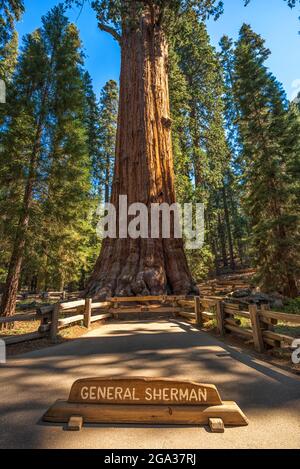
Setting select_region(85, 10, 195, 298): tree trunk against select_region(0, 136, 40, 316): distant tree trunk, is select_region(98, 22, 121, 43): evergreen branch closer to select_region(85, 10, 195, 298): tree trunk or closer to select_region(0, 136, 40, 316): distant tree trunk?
select_region(85, 10, 195, 298): tree trunk

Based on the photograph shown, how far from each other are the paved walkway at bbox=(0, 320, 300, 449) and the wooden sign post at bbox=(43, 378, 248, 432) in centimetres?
8

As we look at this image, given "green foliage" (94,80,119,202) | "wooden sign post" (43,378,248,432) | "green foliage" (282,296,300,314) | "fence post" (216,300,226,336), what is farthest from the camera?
"green foliage" (94,80,119,202)

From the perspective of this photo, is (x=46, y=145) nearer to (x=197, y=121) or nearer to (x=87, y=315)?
(x=87, y=315)

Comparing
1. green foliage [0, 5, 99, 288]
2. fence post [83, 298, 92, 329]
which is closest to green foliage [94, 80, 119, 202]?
green foliage [0, 5, 99, 288]

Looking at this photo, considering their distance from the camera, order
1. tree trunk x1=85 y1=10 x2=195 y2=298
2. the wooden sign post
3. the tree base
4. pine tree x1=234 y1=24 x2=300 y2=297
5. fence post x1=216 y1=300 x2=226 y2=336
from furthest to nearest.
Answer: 1. pine tree x1=234 y1=24 x2=300 y2=297
2. tree trunk x1=85 y1=10 x2=195 y2=298
3. the tree base
4. fence post x1=216 y1=300 x2=226 y2=336
5. the wooden sign post

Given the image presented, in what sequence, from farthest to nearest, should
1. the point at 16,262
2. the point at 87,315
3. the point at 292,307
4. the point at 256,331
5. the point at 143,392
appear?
the point at 292,307
the point at 16,262
the point at 87,315
the point at 256,331
the point at 143,392

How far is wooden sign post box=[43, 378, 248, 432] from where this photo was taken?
2559 mm

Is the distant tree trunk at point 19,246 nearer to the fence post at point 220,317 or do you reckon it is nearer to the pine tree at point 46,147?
the pine tree at point 46,147

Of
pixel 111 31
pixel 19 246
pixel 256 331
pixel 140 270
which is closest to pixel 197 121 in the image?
pixel 111 31

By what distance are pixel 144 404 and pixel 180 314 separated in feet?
27.3

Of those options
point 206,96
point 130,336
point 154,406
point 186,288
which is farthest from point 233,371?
point 206,96

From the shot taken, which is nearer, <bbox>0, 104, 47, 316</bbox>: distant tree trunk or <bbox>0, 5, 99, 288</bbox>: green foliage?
<bbox>0, 104, 47, 316</bbox>: distant tree trunk

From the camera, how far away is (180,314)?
10773 mm
